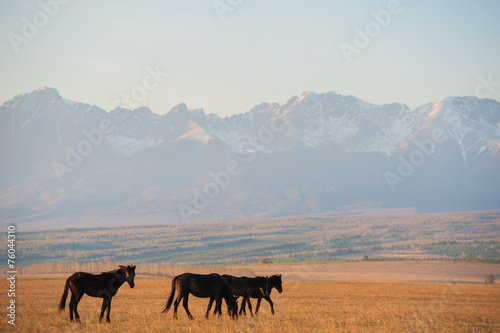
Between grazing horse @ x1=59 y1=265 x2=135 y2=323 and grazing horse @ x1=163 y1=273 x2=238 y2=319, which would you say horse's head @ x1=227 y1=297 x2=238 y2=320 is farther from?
grazing horse @ x1=59 y1=265 x2=135 y2=323

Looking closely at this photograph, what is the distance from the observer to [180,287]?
1044 inches

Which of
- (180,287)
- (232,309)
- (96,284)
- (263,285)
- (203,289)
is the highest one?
(96,284)

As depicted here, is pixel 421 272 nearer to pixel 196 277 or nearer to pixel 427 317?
pixel 427 317

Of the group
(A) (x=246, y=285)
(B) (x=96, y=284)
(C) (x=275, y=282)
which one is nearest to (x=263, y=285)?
(A) (x=246, y=285)

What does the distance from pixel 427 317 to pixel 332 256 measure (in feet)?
537

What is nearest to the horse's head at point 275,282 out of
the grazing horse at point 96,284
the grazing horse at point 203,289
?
the grazing horse at point 203,289

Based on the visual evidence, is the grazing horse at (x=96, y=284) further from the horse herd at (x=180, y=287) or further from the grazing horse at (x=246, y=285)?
the grazing horse at (x=246, y=285)

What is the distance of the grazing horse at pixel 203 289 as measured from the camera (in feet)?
87.2

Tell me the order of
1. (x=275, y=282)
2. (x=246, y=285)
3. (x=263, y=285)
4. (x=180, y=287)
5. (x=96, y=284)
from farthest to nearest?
(x=275, y=282)
(x=263, y=285)
(x=246, y=285)
(x=180, y=287)
(x=96, y=284)

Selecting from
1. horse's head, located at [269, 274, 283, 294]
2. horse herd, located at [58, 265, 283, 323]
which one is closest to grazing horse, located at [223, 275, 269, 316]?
horse herd, located at [58, 265, 283, 323]

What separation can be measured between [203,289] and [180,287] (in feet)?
3.64

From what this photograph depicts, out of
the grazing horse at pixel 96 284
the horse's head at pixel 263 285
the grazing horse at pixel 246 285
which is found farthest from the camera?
the horse's head at pixel 263 285

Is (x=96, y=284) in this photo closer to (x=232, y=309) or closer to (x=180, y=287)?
(x=180, y=287)

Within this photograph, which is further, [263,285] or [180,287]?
[263,285]
